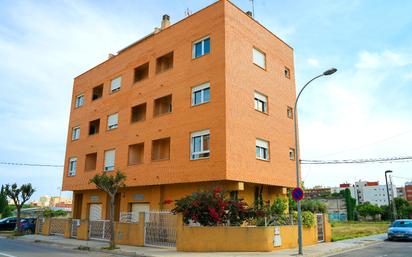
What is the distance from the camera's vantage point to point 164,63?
23469mm

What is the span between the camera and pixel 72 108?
30734 mm

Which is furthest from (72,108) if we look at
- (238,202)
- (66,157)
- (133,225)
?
(238,202)

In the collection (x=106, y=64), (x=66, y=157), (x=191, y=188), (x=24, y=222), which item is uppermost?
(x=106, y=64)

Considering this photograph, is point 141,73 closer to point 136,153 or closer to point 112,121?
point 112,121

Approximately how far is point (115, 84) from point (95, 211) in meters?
10.00

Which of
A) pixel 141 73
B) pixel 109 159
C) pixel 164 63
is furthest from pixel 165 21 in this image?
pixel 109 159

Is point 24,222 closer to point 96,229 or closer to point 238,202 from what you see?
point 96,229

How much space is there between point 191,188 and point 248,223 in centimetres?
429

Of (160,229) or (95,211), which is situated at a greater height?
(95,211)

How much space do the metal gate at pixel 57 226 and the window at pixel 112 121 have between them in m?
7.50

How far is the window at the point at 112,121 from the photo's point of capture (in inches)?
989

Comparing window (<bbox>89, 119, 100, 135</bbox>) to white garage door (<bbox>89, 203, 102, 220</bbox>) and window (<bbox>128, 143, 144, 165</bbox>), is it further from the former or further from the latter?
window (<bbox>128, 143, 144, 165</bbox>)

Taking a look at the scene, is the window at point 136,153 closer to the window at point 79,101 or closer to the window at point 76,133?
the window at point 76,133

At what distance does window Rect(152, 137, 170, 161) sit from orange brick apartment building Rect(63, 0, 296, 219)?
0.06 meters
